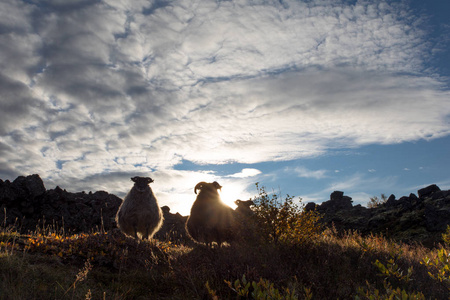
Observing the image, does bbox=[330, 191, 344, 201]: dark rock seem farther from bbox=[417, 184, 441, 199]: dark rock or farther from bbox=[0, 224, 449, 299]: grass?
bbox=[0, 224, 449, 299]: grass


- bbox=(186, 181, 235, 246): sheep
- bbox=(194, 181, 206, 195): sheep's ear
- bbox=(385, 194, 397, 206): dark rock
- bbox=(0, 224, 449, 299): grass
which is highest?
bbox=(194, 181, 206, 195): sheep's ear

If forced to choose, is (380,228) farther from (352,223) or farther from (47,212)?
(47,212)

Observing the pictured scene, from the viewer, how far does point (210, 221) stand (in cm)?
1309

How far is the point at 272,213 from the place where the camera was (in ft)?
42.9

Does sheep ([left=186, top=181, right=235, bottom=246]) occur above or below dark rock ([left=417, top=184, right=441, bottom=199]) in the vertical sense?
below

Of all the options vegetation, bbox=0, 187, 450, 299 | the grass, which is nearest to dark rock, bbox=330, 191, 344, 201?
vegetation, bbox=0, 187, 450, 299

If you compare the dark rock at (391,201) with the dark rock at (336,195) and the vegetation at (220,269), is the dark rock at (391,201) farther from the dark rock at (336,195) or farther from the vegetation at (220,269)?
the vegetation at (220,269)

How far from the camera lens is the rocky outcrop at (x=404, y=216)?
25828mm

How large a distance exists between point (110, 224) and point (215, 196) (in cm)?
1633

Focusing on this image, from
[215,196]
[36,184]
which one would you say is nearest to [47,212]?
[36,184]

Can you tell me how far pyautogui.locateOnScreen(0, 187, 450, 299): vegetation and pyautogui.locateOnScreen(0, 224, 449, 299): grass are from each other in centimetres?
2

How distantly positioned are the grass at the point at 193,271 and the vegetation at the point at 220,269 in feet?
0.08

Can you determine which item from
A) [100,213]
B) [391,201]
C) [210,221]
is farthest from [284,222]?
[391,201]

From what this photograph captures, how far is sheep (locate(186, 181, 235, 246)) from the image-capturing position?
516 inches
